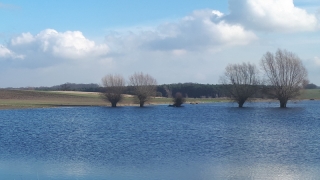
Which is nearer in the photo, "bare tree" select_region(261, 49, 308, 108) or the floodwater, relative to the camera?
the floodwater

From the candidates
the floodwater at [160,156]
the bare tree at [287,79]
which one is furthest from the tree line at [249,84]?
the floodwater at [160,156]

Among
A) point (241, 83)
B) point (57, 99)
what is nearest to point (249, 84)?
point (241, 83)

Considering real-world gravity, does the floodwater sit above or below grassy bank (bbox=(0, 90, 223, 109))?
below

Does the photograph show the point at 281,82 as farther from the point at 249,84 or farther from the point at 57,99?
the point at 57,99

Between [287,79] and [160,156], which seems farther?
[287,79]

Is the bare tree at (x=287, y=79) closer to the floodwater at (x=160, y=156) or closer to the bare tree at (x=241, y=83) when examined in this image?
the bare tree at (x=241, y=83)

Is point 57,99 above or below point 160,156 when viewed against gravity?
above

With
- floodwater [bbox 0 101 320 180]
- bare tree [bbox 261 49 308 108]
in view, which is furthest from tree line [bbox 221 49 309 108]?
floodwater [bbox 0 101 320 180]

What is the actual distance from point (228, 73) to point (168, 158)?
59.3 m

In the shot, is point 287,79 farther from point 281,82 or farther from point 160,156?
point 160,156

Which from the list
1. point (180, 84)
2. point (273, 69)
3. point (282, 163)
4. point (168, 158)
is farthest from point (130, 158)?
point (180, 84)

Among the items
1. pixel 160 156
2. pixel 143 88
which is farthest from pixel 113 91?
pixel 160 156

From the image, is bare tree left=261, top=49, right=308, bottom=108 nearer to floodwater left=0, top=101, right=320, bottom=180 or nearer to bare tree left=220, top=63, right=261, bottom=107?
bare tree left=220, top=63, right=261, bottom=107

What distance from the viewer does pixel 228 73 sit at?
77750 mm
